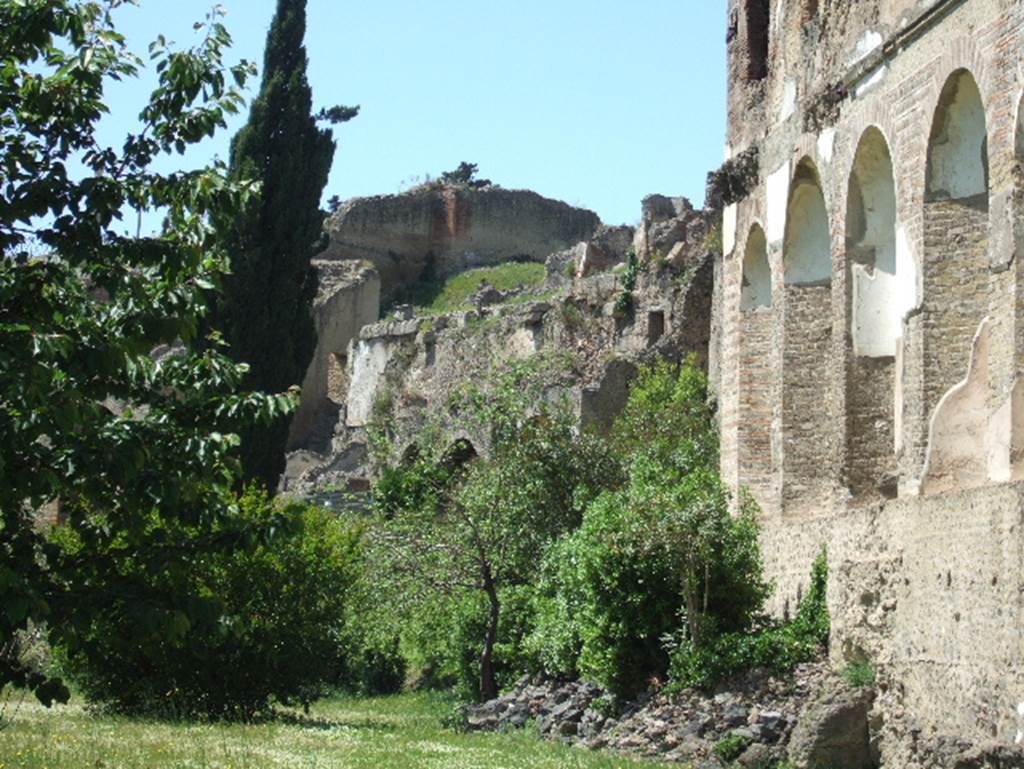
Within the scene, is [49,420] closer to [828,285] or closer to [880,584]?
[880,584]

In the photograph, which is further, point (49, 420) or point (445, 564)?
point (445, 564)

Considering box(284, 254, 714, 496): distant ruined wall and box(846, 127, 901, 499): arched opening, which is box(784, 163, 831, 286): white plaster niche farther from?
box(284, 254, 714, 496): distant ruined wall

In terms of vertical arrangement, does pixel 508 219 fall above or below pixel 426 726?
above

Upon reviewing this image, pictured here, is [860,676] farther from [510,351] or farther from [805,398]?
[510,351]

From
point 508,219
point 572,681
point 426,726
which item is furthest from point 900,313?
point 508,219

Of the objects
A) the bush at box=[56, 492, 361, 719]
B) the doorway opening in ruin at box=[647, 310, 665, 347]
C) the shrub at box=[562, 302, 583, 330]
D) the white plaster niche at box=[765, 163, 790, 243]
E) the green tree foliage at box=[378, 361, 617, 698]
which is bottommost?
the bush at box=[56, 492, 361, 719]

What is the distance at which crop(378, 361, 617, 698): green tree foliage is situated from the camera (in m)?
21.7

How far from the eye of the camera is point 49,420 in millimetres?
8656

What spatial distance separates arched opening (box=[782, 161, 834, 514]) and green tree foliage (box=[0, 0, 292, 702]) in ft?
29.3

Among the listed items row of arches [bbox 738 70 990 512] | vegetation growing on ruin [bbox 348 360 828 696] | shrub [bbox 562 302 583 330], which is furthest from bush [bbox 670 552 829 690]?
shrub [bbox 562 302 583 330]

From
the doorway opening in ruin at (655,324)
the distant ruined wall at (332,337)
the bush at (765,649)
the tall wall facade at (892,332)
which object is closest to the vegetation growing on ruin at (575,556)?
the bush at (765,649)

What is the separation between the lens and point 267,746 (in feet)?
49.4

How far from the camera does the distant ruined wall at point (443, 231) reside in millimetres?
53875

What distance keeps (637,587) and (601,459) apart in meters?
5.96
